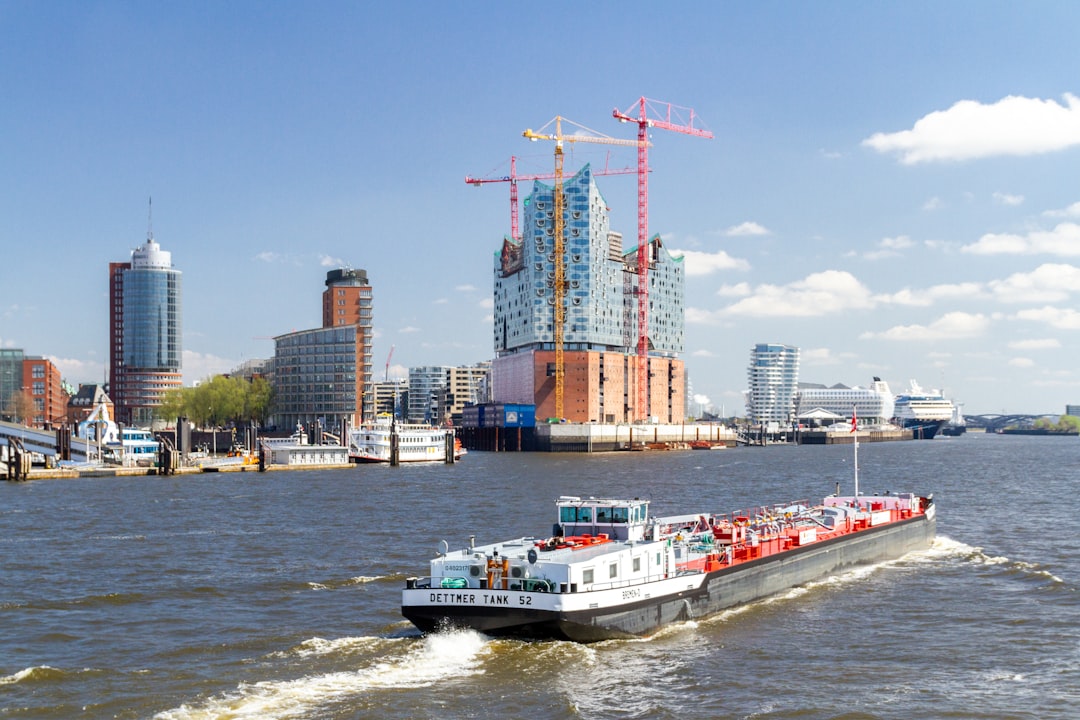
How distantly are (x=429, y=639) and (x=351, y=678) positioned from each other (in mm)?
3995

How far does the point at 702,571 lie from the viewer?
138 ft

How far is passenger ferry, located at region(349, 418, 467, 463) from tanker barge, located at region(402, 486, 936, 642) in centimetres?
11651

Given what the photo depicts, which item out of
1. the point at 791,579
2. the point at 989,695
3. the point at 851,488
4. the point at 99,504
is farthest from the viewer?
the point at 851,488

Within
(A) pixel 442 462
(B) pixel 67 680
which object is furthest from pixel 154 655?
(A) pixel 442 462

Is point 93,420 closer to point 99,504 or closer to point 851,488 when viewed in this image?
point 99,504

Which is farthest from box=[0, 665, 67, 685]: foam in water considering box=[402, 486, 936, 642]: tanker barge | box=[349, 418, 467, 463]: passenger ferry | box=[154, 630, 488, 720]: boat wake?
box=[349, 418, 467, 463]: passenger ferry

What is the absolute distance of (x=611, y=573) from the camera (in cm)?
3716

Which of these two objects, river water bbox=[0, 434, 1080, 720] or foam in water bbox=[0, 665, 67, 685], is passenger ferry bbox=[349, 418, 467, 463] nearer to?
river water bbox=[0, 434, 1080, 720]

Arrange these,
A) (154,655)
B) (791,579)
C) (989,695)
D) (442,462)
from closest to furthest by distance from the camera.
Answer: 1. (989,695)
2. (154,655)
3. (791,579)
4. (442,462)

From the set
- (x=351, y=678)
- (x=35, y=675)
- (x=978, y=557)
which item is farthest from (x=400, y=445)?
(x=351, y=678)

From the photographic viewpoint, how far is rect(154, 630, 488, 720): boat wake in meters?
29.5

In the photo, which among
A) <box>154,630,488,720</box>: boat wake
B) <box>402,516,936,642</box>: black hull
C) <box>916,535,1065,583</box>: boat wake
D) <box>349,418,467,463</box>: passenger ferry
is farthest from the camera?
<box>349,418,467,463</box>: passenger ferry

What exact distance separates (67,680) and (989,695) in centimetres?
2844

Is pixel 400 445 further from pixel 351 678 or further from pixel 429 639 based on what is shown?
pixel 351 678
